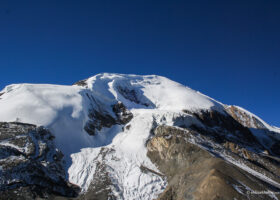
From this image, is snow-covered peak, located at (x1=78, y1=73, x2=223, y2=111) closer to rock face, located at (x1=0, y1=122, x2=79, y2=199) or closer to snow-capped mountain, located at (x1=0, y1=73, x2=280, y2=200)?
snow-capped mountain, located at (x1=0, y1=73, x2=280, y2=200)

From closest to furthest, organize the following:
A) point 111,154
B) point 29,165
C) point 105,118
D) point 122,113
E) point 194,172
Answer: point 194,172, point 29,165, point 111,154, point 105,118, point 122,113

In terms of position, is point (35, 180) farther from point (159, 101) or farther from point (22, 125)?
point (159, 101)

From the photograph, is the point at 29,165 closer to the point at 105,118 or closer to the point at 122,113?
the point at 105,118

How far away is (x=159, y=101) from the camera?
83188mm

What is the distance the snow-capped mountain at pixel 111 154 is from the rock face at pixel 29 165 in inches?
4.5

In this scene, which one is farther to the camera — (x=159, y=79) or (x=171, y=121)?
(x=159, y=79)

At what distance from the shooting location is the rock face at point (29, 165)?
2688cm

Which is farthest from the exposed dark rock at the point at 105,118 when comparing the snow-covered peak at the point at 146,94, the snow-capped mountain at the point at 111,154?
the snow-covered peak at the point at 146,94

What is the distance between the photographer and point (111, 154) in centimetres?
4075

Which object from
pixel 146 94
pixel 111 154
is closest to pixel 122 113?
pixel 111 154

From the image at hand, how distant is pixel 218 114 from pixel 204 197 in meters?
57.0

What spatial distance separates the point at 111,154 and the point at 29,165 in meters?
15.3

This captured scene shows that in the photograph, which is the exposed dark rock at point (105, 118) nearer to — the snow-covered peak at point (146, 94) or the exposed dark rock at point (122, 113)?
the exposed dark rock at point (122, 113)

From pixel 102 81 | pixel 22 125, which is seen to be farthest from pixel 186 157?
pixel 102 81
